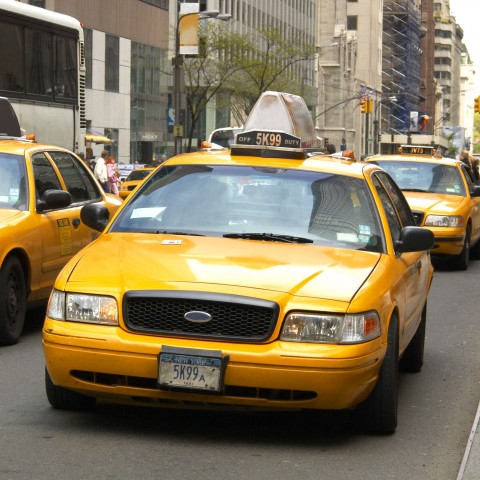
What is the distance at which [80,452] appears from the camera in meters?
6.12

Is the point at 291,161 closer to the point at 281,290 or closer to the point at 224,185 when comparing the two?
the point at 224,185

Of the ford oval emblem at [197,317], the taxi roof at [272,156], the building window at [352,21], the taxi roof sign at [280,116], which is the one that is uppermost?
the building window at [352,21]

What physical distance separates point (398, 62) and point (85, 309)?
6424 inches

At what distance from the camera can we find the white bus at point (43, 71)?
63.2 feet

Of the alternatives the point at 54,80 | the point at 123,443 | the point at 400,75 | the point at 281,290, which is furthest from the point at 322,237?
the point at 400,75

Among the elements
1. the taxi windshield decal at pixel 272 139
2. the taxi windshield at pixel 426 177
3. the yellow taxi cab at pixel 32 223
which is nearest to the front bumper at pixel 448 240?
the taxi windshield at pixel 426 177

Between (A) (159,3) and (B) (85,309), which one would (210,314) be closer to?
(B) (85,309)

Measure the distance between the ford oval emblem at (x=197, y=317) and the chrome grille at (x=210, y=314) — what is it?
0.03 meters

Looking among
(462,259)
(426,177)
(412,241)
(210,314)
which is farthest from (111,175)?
(210,314)

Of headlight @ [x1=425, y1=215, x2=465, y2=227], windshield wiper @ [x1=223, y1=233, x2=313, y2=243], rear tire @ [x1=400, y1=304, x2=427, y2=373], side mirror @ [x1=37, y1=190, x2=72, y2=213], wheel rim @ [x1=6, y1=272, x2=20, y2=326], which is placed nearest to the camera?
windshield wiper @ [x1=223, y1=233, x2=313, y2=243]

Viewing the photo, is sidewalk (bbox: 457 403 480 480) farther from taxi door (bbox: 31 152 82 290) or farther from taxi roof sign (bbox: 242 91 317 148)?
taxi door (bbox: 31 152 82 290)

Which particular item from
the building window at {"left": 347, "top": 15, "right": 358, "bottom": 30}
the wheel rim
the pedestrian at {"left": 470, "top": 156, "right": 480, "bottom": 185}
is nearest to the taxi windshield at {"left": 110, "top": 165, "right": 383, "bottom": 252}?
the wheel rim

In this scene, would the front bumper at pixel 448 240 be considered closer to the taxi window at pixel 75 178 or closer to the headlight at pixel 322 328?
the taxi window at pixel 75 178

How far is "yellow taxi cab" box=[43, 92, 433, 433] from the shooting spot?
6176 mm
